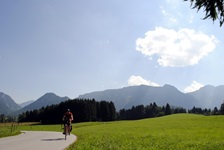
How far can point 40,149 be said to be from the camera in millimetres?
16469

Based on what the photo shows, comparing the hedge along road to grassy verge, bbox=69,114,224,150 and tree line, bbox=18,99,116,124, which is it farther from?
tree line, bbox=18,99,116,124

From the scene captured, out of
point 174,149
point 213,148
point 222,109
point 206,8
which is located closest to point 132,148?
point 174,149

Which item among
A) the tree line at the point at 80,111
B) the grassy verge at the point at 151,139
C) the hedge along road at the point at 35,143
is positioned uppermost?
the tree line at the point at 80,111

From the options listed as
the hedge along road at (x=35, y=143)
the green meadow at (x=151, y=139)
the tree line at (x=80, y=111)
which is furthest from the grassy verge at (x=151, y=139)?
the tree line at (x=80, y=111)

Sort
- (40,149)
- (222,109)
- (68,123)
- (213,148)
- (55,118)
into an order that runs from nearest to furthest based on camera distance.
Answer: (40,149), (213,148), (68,123), (55,118), (222,109)

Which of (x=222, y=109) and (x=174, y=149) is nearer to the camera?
(x=174, y=149)

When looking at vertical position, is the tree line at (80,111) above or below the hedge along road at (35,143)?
above

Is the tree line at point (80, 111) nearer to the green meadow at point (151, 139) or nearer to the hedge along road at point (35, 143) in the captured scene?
the green meadow at point (151, 139)

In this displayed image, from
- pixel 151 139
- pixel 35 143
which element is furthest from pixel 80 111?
pixel 35 143

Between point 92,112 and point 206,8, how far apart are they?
145 m

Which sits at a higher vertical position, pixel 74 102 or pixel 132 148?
pixel 74 102

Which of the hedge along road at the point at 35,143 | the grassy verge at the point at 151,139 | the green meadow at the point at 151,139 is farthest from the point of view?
the grassy verge at the point at 151,139

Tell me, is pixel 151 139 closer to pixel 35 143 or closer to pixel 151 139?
pixel 151 139

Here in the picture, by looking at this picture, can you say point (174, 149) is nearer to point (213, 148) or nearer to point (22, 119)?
point (213, 148)
